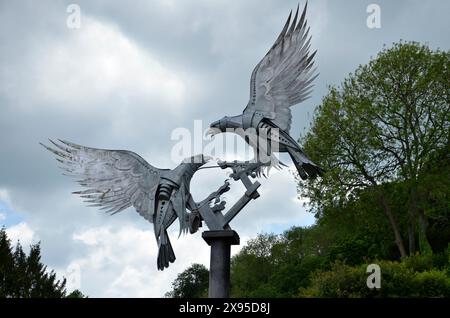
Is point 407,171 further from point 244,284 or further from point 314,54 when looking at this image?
point 244,284

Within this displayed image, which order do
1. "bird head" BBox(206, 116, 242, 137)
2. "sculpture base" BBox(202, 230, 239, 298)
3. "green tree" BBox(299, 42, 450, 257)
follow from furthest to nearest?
"green tree" BBox(299, 42, 450, 257), "bird head" BBox(206, 116, 242, 137), "sculpture base" BBox(202, 230, 239, 298)

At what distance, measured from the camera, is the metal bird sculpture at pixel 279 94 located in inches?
607

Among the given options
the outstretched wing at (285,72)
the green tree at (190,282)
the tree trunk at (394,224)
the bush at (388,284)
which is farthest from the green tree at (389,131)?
the green tree at (190,282)

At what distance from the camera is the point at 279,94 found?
16000mm

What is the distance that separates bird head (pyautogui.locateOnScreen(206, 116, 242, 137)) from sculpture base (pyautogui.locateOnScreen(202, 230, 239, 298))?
287cm

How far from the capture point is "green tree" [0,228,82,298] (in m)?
38.1

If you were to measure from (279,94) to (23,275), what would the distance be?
1128 inches

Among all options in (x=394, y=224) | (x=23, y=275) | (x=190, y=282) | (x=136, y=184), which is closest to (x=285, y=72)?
(x=136, y=184)

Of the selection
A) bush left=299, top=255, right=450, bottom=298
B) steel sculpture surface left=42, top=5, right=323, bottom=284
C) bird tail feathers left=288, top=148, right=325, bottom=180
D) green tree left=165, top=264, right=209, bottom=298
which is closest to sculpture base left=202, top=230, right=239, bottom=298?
steel sculpture surface left=42, top=5, right=323, bottom=284

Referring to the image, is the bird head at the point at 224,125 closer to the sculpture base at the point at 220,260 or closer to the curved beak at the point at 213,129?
the curved beak at the point at 213,129

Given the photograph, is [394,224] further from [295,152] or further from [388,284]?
[295,152]

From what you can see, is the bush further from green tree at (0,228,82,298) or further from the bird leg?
green tree at (0,228,82,298)

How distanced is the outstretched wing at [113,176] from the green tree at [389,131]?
63.9ft

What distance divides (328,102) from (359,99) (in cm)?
200
